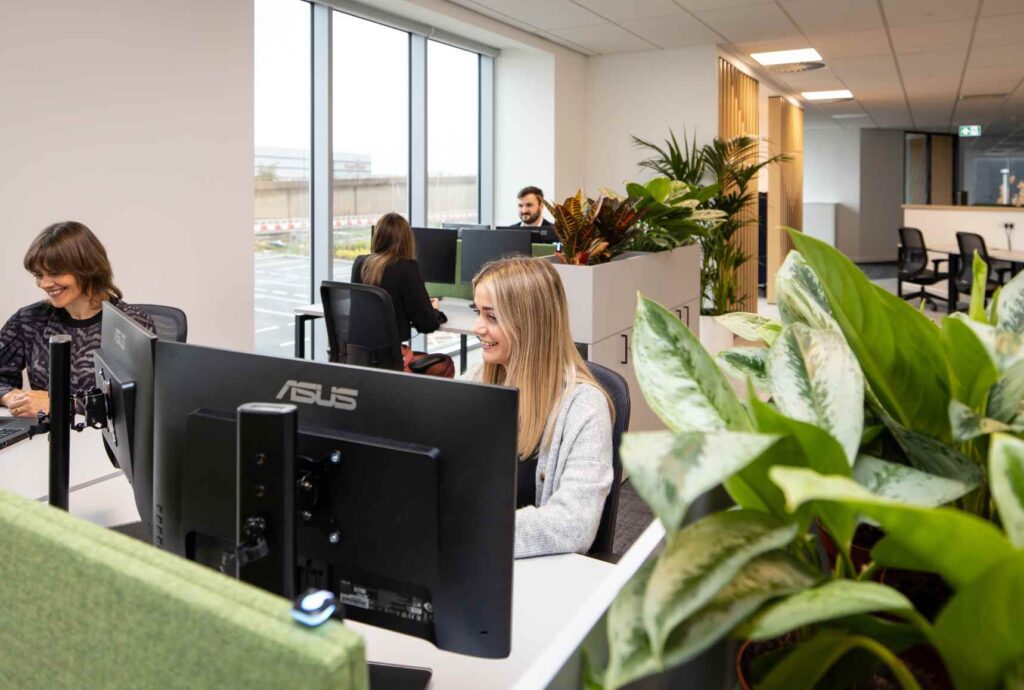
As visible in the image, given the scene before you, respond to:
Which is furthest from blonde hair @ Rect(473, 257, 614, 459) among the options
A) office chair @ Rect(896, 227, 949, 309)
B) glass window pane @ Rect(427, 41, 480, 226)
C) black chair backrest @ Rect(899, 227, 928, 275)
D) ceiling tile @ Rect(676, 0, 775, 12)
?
black chair backrest @ Rect(899, 227, 928, 275)

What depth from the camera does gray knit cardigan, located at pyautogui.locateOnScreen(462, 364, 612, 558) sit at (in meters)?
1.55

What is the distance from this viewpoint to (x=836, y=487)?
41 centimetres

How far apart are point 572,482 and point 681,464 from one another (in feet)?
3.98

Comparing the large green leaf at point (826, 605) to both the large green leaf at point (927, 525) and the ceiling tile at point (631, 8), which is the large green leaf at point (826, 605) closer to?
the large green leaf at point (927, 525)

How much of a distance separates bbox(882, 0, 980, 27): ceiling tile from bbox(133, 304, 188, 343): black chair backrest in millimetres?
5270

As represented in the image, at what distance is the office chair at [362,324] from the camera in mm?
3492

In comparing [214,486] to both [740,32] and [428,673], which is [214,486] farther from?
[740,32]

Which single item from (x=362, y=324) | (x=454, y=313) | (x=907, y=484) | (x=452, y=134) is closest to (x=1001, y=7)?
(x=452, y=134)

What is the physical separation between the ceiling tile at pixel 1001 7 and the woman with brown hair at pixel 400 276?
178 inches

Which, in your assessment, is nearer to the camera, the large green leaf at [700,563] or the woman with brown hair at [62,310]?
the large green leaf at [700,563]

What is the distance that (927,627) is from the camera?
477mm

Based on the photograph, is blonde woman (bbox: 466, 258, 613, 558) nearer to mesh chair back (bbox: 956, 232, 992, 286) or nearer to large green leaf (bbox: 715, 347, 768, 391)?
large green leaf (bbox: 715, 347, 768, 391)

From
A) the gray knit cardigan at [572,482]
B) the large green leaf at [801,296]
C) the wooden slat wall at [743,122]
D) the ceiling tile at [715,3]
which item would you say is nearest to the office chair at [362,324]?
the gray knit cardigan at [572,482]

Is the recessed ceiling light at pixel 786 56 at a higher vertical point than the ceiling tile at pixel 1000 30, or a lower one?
higher
